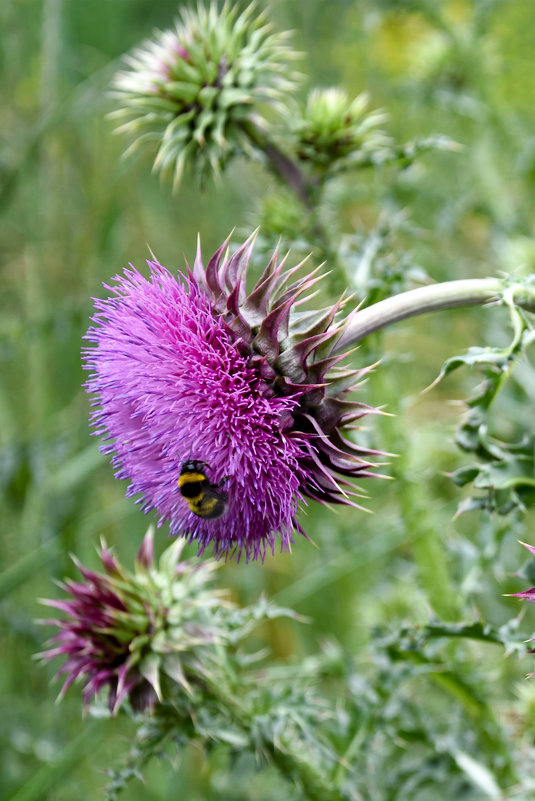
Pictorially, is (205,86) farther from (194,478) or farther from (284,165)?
(194,478)

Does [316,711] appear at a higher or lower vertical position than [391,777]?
higher

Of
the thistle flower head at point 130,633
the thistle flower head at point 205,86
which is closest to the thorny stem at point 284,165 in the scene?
the thistle flower head at point 205,86

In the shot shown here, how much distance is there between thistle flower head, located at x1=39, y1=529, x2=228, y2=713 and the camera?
2.47 m

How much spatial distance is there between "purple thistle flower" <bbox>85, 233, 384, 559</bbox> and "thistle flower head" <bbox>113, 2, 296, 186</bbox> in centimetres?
95

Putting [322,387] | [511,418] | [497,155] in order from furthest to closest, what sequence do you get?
[497,155] → [511,418] → [322,387]

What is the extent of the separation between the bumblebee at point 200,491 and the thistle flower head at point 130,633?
65 centimetres

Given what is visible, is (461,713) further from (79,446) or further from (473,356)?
(79,446)

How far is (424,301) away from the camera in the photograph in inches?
82.7

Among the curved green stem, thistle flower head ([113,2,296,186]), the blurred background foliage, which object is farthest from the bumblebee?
thistle flower head ([113,2,296,186])

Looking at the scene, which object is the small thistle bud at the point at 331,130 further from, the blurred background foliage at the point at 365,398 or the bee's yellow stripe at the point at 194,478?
the bee's yellow stripe at the point at 194,478

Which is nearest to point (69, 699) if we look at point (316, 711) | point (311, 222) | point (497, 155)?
point (316, 711)

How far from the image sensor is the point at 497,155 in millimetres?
5465

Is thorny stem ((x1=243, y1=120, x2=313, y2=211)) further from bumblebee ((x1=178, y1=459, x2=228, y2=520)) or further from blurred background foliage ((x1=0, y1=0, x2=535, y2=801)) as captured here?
bumblebee ((x1=178, y1=459, x2=228, y2=520))

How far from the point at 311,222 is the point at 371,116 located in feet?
1.56
